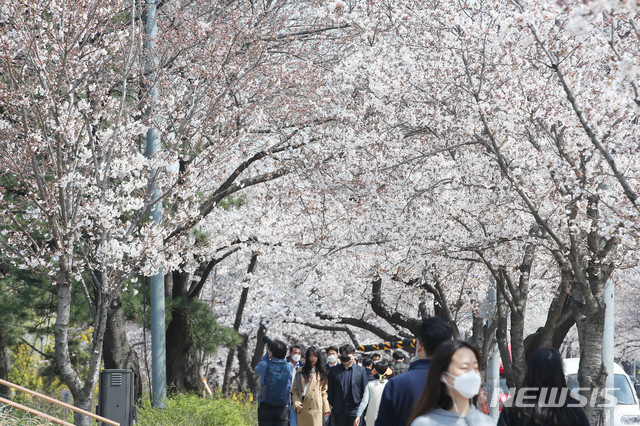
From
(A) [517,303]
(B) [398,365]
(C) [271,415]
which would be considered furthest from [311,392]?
(A) [517,303]

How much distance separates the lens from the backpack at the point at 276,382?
10.6m

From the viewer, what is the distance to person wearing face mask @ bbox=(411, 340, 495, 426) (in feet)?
12.1

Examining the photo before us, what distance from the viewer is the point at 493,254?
12.3m

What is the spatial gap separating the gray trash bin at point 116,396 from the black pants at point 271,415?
201 centimetres

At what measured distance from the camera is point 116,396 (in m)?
9.23

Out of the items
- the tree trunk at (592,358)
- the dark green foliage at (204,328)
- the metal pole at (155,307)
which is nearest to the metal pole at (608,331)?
the tree trunk at (592,358)

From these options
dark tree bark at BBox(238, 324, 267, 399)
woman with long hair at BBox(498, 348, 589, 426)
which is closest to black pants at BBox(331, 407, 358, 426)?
woman with long hair at BBox(498, 348, 589, 426)

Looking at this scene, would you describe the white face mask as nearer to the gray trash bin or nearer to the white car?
the gray trash bin

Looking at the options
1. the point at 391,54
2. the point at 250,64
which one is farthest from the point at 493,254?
the point at 250,64

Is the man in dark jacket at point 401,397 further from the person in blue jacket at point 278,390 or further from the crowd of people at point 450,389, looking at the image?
the person in blue jacket at point 278,390

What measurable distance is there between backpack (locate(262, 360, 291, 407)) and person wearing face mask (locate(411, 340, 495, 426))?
695 cm

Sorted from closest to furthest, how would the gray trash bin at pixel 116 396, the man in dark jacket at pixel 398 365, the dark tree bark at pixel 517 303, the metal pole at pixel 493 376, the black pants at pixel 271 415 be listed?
the gray trash bin at pixel 116 396, the black pants at pixel 271 415, the man in dark jacket at pixel 398 365, the dark tree bark at pixel 517 303, the metal pole at pixel 493 376

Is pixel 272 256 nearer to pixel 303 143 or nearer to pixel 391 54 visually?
pixel 303 143

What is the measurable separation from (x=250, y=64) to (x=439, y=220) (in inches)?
159
